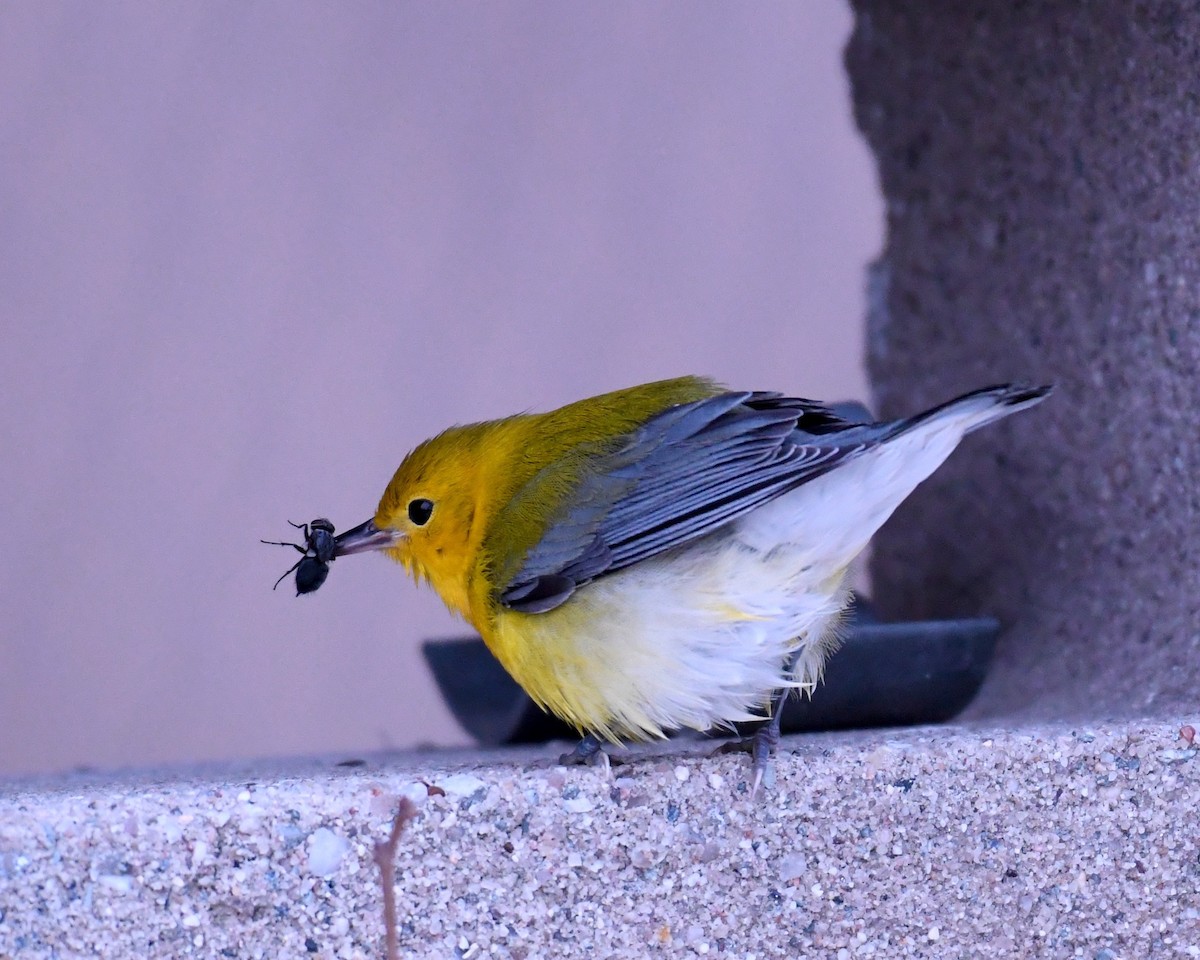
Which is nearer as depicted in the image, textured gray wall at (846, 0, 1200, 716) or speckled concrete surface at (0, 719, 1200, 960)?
speckled concrete surface at (0, 719, 1200, 960)

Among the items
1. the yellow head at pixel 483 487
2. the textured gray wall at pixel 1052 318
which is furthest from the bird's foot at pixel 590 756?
the textured gray wall at pixel 1052 318

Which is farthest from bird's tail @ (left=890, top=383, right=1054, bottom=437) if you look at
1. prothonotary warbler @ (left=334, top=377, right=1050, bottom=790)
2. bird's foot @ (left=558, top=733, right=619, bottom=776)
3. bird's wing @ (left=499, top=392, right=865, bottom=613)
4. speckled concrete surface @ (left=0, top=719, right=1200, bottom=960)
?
bird's foot @ (left=558, top=733, right=619, bottom=776)

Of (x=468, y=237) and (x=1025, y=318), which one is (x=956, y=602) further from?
(x=468, y=237)

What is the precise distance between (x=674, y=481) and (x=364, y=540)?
0.78 m

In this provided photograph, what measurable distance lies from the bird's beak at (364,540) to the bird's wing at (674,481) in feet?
1.25

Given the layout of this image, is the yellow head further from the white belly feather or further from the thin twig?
the thin twig

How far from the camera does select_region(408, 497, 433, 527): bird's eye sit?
2957mm

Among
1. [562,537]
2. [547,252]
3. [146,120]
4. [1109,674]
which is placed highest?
[146,120]

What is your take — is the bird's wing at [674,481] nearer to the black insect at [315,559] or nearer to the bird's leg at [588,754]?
the bird's leg at [588,754]

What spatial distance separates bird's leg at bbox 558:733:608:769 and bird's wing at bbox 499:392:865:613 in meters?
0.27

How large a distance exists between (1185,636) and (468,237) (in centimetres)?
250

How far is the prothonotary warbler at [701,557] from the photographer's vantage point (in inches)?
96.6

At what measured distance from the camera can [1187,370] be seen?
9.27ft

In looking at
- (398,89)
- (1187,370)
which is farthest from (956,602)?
(398,89)
